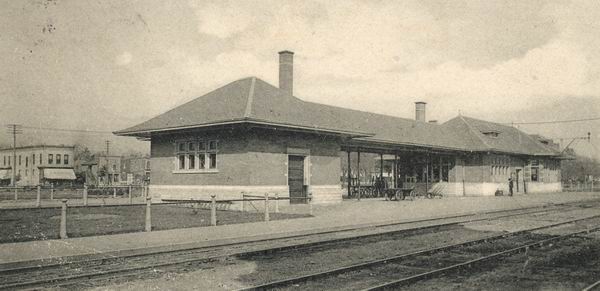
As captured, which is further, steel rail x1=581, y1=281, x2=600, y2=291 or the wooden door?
the wooden door

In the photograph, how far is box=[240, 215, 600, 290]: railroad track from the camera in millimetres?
7078

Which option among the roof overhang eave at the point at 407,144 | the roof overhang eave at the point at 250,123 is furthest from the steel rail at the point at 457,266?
the roof overhang eave at the point at 407,144

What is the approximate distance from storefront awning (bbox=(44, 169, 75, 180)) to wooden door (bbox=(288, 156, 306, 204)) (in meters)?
56.6

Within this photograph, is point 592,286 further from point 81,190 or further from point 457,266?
point 81,190

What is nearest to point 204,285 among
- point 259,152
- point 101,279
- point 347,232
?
point 101,279

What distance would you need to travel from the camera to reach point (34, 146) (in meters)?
81.4

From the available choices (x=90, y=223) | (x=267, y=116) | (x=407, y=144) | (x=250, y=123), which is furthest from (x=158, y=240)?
(x=407, y=144)

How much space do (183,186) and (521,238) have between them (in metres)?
14.2

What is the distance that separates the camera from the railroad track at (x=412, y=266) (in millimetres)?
7078

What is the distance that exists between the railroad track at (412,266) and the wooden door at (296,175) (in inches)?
A: 412

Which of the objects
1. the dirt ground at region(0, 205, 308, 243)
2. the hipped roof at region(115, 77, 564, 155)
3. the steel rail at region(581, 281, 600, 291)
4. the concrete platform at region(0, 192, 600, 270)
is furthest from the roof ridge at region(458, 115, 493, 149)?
the steel rail at region(581, 281, 600, 291)

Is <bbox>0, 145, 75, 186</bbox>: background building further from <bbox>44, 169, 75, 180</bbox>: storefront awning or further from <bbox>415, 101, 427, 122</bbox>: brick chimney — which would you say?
<bbox>415, 101, 427, 122</bbox>: brick chimney

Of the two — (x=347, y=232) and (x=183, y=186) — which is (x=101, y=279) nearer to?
(x=347, y=232)

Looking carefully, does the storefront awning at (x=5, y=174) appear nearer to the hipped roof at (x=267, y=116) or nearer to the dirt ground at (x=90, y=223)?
the hipped roof at (x=267, y=116)
